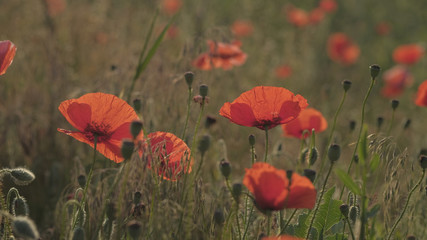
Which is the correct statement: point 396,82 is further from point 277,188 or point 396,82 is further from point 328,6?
point 277,188

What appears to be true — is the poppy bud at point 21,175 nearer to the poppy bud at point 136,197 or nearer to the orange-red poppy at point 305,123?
the poppy bud at point 136,197

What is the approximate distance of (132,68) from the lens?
8.80 feet

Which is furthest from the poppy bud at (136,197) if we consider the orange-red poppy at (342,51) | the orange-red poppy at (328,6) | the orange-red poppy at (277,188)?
the orange-red poppy at (328,6)

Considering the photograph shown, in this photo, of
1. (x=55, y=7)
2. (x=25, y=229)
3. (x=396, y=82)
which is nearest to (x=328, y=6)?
(x=396, y=82)

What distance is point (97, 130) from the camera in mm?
1457

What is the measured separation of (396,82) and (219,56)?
8.92ft

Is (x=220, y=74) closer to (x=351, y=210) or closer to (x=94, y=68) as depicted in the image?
(x=94, y=68)

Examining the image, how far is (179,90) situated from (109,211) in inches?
41.3

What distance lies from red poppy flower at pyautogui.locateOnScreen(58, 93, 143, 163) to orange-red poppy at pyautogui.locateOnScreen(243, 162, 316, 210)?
1.28 feet

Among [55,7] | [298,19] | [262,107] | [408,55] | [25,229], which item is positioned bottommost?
[25,229]

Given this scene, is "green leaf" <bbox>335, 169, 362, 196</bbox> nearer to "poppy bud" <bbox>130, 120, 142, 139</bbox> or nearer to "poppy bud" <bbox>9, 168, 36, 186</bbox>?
"poppy bud" <bbox>130, 120, 142, 139</bbox>

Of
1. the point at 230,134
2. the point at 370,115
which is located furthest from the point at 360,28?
the point at 230,134

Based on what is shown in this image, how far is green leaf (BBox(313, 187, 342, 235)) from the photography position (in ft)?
5.22

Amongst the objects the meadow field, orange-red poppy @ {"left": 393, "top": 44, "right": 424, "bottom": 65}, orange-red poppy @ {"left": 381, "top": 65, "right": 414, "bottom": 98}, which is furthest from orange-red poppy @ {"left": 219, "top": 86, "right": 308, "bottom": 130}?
orange-red poppy @ {"left": 393, "top": 44, "right": 424, "bottom": 65}
